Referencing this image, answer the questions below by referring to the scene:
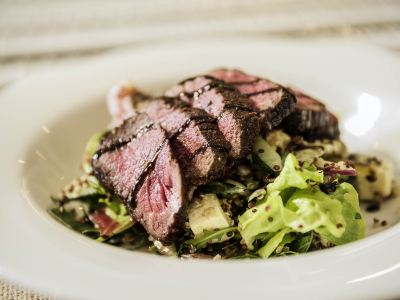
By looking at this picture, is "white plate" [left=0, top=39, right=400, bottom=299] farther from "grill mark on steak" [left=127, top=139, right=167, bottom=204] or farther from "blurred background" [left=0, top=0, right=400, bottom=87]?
"blurred background" [left=0, top=0, right=400, bottom=87]

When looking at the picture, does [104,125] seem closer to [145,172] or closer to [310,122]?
[145,172]

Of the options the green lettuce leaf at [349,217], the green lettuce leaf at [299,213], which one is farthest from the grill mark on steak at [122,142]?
the green lettuce leaf at [349,217]

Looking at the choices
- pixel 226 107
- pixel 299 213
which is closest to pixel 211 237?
pixel 299 213

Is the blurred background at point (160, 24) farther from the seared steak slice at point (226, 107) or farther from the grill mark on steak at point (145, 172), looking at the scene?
the grill mark on steak at point (145, 172)

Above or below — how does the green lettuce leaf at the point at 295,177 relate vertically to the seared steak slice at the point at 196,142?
below

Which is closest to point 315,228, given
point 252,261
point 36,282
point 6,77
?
point 252,261

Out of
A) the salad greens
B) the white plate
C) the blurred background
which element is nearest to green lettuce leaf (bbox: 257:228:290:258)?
the salad greens
